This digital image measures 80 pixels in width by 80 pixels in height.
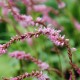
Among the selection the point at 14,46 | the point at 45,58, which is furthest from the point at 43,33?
the point at 45,58

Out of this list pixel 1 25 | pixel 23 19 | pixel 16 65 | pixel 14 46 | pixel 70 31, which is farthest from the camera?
pixel 1 25

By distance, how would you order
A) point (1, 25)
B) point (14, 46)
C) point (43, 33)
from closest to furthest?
1. point (43, 33)
2. point (14, 46)
3. point (1, 25)

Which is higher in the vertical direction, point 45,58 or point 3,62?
point 3,62

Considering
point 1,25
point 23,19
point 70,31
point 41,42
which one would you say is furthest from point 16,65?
point 1,25

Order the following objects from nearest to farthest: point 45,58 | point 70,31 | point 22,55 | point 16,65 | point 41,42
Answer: point 22,55
point 16,65
point 45,58
point 41,42
point 70,31

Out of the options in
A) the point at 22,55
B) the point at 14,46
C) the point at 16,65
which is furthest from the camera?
the point at 16,65

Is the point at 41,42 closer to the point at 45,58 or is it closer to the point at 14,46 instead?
the point at 45,58

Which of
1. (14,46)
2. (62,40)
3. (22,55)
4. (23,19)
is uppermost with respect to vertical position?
(14,46)

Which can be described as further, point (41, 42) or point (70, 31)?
point (70, 31)

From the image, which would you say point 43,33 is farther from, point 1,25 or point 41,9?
point 1,25
